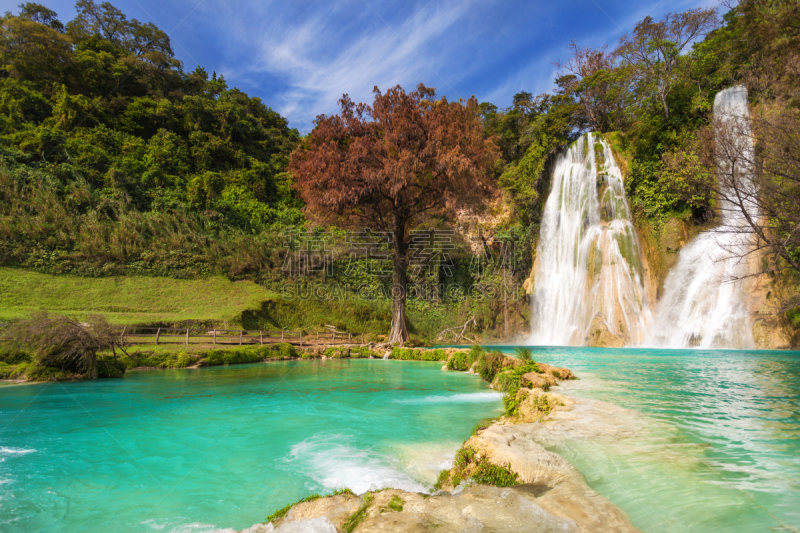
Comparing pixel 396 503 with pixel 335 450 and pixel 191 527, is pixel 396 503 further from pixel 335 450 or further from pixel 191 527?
pixel 335 450

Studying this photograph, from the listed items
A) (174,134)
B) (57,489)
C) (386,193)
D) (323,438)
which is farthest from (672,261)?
(174,134)

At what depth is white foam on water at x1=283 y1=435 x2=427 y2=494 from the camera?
3475mm

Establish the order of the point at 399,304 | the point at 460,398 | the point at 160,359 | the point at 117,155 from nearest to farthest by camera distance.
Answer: the point at 460,398 < the point at 160,359 < the point at 399,304 < the point at 117,155

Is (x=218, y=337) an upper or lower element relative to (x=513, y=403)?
lower

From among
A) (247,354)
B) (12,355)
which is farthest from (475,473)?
(247,354)

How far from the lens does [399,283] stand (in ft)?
63.1

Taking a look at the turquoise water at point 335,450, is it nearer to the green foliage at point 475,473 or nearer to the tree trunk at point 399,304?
the green foliage at point 475,473

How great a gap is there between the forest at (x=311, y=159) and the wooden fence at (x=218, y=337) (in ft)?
15.4

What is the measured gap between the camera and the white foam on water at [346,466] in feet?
11.4

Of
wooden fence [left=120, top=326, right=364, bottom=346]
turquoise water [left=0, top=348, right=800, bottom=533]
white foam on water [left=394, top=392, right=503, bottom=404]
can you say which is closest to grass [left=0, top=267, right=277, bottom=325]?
wooden fence [left=120, top=326, right=364, bottom=346]

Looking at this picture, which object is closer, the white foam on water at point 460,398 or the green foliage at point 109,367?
the white foam on water at point 460,398

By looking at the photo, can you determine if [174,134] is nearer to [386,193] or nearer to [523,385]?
[386,193]

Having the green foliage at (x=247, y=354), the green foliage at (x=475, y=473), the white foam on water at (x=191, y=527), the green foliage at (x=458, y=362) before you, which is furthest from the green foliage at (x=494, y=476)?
the green foliage at (x=247, y=354)

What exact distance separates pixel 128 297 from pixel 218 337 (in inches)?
283
